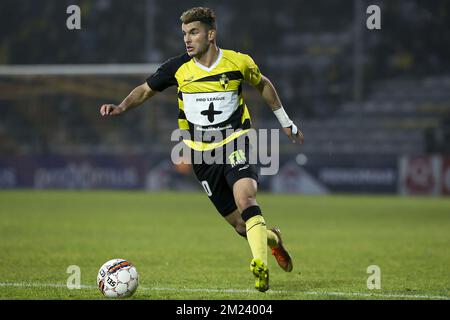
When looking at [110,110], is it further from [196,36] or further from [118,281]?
[118,281]

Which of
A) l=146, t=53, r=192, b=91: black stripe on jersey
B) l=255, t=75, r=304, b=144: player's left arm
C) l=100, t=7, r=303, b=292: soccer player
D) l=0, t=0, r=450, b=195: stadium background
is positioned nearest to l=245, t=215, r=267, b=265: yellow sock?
l=100, t=7, r=303, b=292: soccer player

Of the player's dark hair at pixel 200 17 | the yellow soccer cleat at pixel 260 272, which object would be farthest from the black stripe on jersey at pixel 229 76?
the yellow soccer cleat at pixel 260 272

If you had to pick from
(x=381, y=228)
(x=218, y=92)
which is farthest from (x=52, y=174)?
(x=218, y=92)

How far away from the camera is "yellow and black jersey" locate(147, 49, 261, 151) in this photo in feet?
23.7

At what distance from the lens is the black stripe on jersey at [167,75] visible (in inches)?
292

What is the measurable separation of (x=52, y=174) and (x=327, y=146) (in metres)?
9.14

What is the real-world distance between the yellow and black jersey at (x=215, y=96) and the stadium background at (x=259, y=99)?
1861 centimetres

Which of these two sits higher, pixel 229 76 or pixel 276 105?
pixel 229 76

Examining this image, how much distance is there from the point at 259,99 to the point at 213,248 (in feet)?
58.8

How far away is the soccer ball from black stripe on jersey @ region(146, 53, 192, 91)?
67.5 inches

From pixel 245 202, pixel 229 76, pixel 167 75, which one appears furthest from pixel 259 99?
pixel 245 202

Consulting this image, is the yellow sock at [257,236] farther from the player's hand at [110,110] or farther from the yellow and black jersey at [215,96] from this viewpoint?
the player's hand at [110,110]

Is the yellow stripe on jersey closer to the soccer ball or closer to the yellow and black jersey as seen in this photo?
the yellow and black jersey

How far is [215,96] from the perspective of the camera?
23.7 ft
